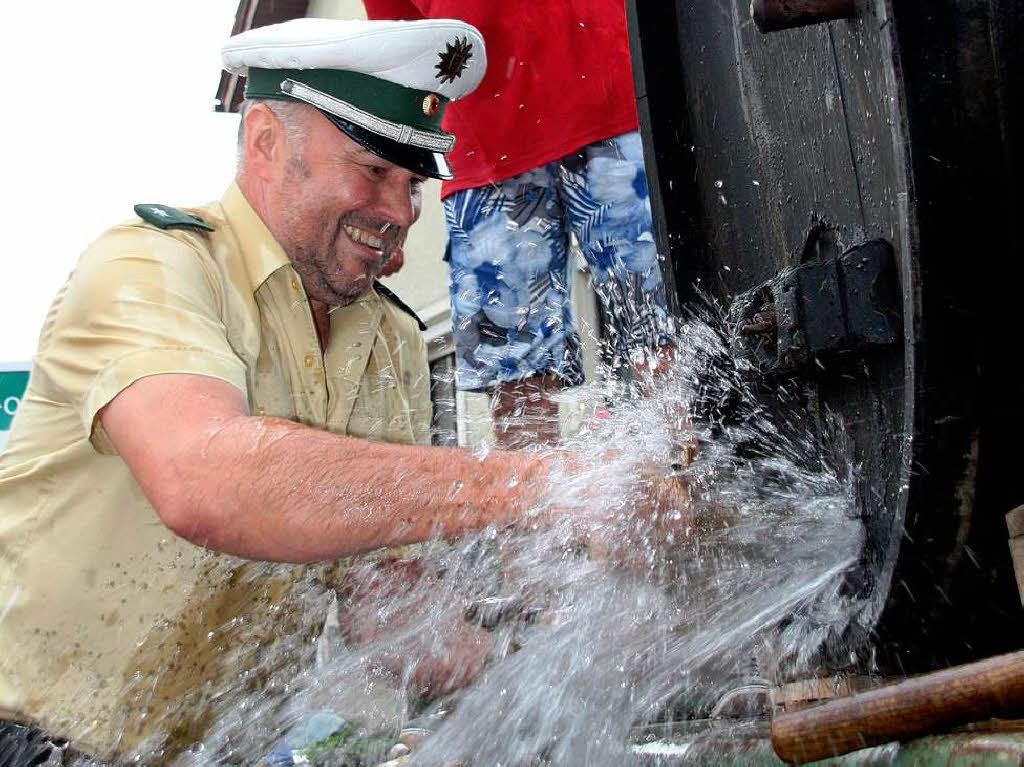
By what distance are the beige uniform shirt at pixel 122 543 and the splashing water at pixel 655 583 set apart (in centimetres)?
22

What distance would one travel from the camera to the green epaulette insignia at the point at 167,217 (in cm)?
236

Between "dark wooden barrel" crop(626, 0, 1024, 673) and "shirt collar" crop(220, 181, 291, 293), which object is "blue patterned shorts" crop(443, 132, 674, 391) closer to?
"shirt collar" crop(220, 181, 291, 293)

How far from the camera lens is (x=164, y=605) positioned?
2.38m

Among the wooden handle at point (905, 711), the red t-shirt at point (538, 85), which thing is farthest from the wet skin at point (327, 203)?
the wooden handle at point (905, 711)

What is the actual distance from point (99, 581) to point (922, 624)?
1723 millimetres

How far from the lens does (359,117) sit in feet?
9.29

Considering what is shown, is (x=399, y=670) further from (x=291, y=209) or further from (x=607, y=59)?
(x=607, y=59)

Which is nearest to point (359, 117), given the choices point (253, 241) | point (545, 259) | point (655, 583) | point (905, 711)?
point (253, 241)

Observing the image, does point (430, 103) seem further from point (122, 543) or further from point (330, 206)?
point (122, 543)

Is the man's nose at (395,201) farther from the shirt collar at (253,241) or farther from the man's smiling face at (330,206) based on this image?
the shirt collar at (253,241)

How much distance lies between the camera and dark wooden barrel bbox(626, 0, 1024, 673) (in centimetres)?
112

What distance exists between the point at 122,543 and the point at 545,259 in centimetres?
130

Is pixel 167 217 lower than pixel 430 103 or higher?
lower

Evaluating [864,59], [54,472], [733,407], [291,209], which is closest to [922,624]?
[733,407]
